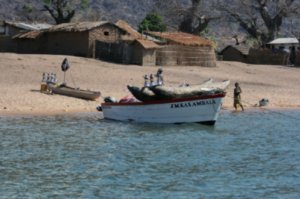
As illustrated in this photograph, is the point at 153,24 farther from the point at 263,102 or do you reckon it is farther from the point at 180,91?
the point at 180,91

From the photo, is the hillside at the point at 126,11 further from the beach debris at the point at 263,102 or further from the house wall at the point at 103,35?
the beach debris at the point at 263,102

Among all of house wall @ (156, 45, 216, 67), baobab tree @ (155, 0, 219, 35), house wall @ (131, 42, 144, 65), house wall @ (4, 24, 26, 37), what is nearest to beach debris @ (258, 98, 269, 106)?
house wall @ (131, 42, 144, 65)

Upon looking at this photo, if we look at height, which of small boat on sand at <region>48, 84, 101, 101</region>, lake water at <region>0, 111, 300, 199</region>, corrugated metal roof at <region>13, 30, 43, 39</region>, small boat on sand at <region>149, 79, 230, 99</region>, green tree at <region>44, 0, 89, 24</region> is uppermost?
green tree at <region>44, 0, 89, 24</region>

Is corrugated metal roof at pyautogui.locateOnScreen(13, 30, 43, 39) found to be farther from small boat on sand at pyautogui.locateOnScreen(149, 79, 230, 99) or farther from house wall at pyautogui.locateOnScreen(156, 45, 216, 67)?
small boat on sand at pyautogui.locateOnScreen(149, 79, 230, 99)

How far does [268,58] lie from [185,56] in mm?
13244

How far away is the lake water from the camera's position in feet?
Answer: 55.3

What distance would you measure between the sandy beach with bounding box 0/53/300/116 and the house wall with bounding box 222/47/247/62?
1035 centimetres

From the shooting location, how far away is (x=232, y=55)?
222ft

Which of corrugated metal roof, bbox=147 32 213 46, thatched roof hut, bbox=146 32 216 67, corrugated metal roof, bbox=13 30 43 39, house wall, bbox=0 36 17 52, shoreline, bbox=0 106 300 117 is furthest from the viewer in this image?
house wall, bbox=0 36 17 52

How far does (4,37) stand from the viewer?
195ft

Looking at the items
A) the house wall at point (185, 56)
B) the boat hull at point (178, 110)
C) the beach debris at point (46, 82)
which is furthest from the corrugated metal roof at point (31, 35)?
the boat hull at point (178, 110)

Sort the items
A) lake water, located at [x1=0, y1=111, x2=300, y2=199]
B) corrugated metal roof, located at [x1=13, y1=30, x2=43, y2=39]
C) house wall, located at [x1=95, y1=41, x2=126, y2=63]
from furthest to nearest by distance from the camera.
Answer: corrugated metal roof, located at [x1=13, y1=30, x2=43, y2=39], house wall, located at [x1=95, y1=41, x2=126, y2=63], lake water, located at [x1=0, y1=111, x2=300, y2=199]

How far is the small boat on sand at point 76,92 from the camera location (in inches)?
1433

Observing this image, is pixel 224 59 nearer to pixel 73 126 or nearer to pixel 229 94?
pixel 229 94
